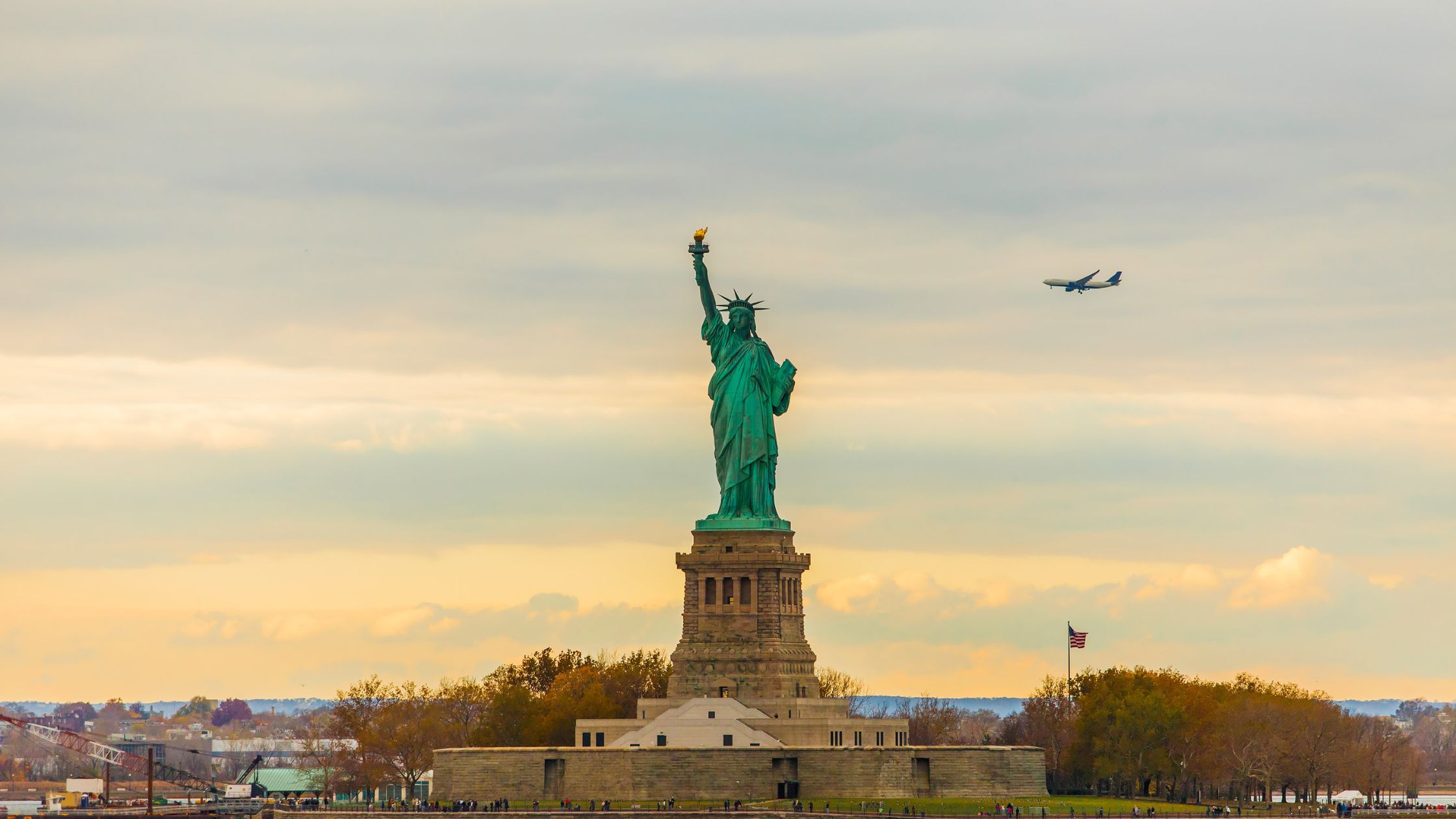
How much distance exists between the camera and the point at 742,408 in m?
134

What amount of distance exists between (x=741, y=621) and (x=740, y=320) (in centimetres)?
1674

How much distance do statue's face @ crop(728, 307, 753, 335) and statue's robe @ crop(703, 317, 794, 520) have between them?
0.41 meters

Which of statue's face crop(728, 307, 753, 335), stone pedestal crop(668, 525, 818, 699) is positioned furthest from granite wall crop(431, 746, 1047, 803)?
statue's face crop(728, 307, 753, 335)

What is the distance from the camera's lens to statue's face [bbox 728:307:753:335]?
134 meters

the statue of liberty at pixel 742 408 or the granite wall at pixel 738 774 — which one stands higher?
the statue of liberty at pixel 742 408

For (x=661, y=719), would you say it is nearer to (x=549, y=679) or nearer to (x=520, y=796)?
(x=520, y=796)

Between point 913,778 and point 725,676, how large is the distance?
1267 centimetres

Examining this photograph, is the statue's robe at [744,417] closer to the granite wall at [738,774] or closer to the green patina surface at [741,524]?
the green patina surface at [741,524]

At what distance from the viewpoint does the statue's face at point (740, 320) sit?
13400cm

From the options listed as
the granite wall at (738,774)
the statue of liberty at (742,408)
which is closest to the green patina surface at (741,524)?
the statue of liberty at (742,408)

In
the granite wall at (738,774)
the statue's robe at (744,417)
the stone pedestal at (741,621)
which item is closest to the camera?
the granite wall at (738,774)

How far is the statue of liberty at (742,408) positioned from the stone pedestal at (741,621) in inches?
63.2

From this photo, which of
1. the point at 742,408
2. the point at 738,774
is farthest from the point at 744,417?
the point at 738,774

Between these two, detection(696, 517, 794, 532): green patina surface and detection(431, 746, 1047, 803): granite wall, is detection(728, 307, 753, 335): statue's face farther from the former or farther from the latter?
detection(431, 746, 1047, 803): granite wall
